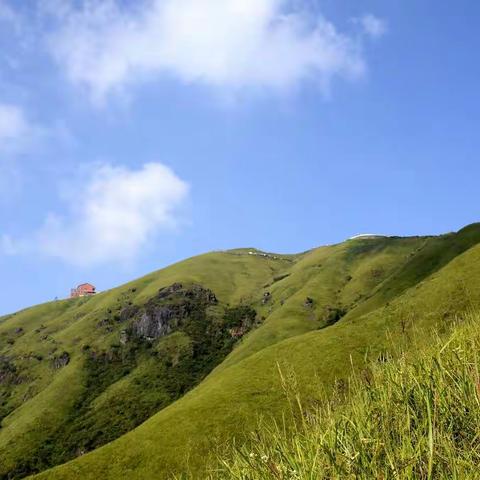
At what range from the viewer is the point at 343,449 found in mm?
7594

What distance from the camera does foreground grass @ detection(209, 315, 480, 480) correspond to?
6406mm

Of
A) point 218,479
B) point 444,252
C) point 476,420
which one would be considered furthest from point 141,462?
point 444,252

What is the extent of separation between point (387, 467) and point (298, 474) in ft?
4.42

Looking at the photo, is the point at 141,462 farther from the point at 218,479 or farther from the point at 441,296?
the point at 218,479

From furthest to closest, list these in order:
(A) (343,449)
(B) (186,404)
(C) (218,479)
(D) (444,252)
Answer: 1. (D) (444,252)
2. (B) (186,404)
3. (C) (218,479)
4. (A) (343,449)

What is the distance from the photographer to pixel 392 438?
7570 millimetres

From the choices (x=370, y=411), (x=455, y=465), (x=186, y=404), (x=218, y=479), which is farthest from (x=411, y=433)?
(x=186, y=404)

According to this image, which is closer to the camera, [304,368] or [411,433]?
[411,433]

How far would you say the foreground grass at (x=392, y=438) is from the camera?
6.41m

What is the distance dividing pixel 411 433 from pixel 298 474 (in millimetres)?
1785

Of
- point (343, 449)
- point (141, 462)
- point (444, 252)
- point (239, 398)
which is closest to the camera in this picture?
point (343, 449)

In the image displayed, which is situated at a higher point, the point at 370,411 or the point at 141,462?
the point at 370,411

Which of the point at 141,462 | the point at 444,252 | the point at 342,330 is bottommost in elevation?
the point at 141,462

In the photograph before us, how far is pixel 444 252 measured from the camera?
6708 inches
